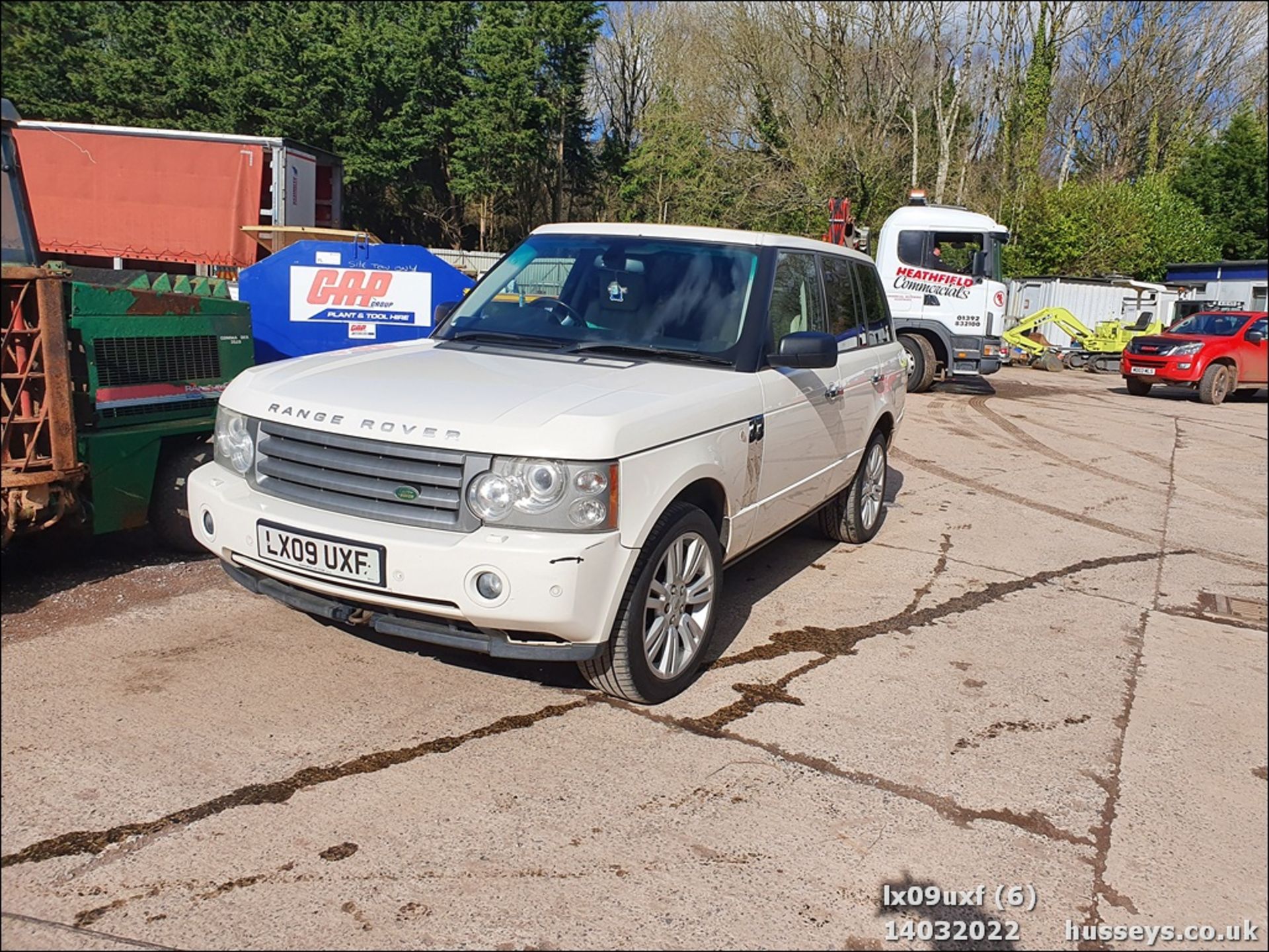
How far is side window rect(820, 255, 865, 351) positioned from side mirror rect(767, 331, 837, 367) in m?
1.04

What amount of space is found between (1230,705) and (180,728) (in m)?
3.88

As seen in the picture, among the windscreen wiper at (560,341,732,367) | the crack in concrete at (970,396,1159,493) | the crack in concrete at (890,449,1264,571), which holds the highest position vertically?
the windscreen wiper at (560,341,732,367)

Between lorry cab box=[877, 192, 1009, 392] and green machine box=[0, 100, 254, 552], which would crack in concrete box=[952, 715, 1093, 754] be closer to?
green machine box=[0, 100, 254, 552]

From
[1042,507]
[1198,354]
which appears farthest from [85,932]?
[1198,354]

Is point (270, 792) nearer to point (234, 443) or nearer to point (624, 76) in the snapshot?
point (234, 443)

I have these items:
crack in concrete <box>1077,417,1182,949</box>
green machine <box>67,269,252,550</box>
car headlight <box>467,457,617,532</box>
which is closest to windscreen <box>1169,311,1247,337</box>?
crack in concrete <box>1077,417,1182,949</box>

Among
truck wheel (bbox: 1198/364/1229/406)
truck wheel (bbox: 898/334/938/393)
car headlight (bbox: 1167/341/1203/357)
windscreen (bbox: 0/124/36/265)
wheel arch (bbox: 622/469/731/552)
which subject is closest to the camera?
wheel arch (bbox: 622/469/731/552)

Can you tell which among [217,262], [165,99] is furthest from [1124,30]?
[165,99]

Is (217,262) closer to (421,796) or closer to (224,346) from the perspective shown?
(224,346)

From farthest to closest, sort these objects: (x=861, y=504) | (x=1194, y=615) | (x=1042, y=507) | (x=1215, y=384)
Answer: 1. (x=1215, y=384)
2. (x=1042, y=507)
3. (x=861, y=504)
4. (x=1194, y=615)

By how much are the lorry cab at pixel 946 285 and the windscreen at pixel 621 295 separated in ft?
42.6

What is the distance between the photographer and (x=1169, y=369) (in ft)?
61.2

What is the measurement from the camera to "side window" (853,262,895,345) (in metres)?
6.70

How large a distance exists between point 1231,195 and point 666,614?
114ft
